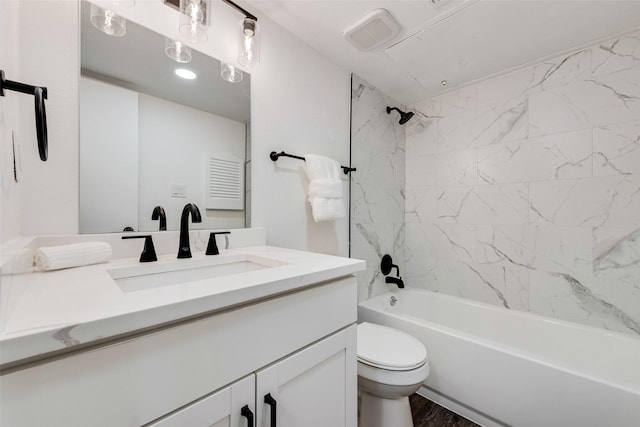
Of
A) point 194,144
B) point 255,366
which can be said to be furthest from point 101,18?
point 255,366

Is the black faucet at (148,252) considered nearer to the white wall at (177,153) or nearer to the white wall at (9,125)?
the white wall at (177,153)

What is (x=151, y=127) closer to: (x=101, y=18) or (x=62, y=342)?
(x=101, y=18)

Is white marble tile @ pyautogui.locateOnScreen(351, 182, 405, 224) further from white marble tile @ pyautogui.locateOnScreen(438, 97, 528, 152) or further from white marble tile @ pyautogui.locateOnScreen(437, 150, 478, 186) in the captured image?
white marble tile @ pyautogui.locateOnScreen(438, 97, 528, 152)

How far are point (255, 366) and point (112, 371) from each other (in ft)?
0.89

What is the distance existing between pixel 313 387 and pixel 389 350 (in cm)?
65

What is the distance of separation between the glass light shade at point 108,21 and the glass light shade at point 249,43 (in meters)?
0.46

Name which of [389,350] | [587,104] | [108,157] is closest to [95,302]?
[108,157]

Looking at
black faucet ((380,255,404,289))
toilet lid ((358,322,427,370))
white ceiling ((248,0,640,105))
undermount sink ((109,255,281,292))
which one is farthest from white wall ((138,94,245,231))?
black faucet ((380,255,404,289))

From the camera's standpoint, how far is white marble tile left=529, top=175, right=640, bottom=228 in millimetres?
1470

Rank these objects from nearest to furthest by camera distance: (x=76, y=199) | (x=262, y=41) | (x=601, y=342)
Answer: (x=76, y=199) < (x=262, y=41) < (x=601, y=342)

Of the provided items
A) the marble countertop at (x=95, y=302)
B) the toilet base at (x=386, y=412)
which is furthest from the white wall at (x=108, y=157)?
the toilet base at (x=386, y=412)

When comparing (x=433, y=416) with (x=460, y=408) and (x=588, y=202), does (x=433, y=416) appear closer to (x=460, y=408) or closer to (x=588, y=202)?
(x=460, y=408)

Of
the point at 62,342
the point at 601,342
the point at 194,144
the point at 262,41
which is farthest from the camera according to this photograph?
the point at 601,342

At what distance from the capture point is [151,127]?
3.33 ft
